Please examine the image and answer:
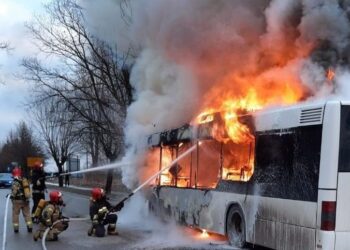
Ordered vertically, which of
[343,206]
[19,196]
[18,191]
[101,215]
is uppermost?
[343,206]

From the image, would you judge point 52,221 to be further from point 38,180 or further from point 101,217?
point 38,180

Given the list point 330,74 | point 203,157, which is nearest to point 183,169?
point 203,157

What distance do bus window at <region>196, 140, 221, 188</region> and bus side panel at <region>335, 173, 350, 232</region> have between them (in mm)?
3152

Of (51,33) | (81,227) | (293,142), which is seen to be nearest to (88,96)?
(51,33)

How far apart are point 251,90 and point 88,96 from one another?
14493mm

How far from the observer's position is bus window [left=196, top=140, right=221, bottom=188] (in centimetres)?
934

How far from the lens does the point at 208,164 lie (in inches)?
383

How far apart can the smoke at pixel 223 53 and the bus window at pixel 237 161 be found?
133 centimetres

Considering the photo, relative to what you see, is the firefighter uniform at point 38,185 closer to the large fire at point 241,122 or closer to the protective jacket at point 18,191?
the protective jacket at point 18,191

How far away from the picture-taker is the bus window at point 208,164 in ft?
30.6

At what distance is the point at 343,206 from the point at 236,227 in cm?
260

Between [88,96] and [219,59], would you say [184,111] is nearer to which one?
[219,59]

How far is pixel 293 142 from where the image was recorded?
6.99 metres

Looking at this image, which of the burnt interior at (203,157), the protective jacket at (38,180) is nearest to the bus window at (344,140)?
the burnt interior at (203,157)
